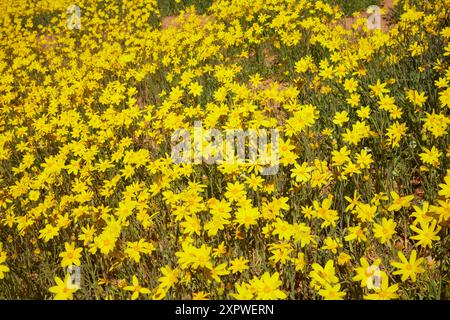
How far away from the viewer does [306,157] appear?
13.5ft

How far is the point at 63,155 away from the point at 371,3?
9.51 meters

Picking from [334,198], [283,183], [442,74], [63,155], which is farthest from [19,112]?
[442,74]

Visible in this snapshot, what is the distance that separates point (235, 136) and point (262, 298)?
247 centimetres

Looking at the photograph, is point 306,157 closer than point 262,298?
No

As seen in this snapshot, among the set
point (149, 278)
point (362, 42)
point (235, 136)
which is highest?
point (362, 42)

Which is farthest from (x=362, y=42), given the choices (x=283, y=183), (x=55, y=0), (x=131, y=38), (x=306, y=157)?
(x=55, y=0)

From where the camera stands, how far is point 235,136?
4375mm

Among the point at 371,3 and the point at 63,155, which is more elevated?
the point at 371,3

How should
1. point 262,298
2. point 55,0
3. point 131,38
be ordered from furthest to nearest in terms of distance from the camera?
point 55,0
point 131,38
point 262,298

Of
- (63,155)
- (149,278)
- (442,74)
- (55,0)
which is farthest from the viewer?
(55,0)

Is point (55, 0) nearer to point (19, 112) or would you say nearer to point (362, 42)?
point (19, 112)

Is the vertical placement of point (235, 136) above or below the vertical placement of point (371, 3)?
below
